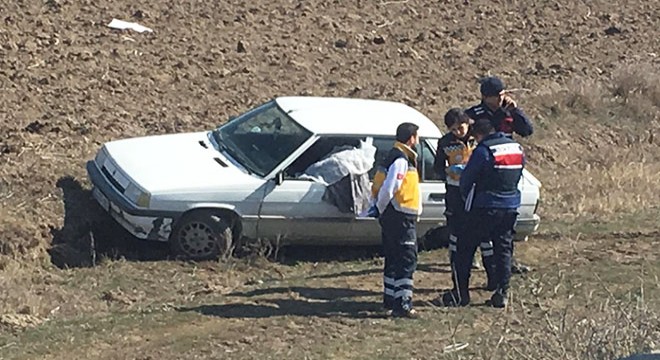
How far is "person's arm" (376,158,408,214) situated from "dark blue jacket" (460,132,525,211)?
528mm

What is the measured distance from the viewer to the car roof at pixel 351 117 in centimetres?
1195

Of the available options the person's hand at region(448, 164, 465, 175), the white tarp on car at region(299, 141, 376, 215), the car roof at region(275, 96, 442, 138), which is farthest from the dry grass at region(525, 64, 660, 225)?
the person's hand at region(448, 164, 465, 175)

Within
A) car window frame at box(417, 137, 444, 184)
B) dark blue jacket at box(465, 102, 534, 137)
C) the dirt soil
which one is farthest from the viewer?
car window frame at box(417, 137, 444, 184)

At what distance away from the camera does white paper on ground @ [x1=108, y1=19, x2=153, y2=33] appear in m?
20.7

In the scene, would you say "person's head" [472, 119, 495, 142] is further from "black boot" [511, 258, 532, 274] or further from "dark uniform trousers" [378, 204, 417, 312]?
"black boot" [511, 258, 532, 274]

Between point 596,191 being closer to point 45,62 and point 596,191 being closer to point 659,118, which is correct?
point 659,118

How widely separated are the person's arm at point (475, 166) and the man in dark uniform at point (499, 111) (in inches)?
25.6

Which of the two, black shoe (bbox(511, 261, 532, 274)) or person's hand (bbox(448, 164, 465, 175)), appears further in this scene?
black shoe (bbox(511, 261, 532, 274))

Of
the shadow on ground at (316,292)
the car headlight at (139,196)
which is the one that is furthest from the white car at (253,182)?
the shadow on ground at (316,292)

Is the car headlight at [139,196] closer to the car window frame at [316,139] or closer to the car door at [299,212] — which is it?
the car door at [299,212]

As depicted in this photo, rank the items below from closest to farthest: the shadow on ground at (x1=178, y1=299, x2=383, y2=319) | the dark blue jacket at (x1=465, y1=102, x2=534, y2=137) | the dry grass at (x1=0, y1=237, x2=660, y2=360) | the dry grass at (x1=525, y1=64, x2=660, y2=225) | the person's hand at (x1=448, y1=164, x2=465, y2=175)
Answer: the dry grass at (x1=0, y1=237, x2=660, y2=360) → the shadow on ground at (x1=178, y1=299, x2=383, y2=319) → the person's hand at (x1=448, y1=164, x2=465, y2=175) → the dark blue jacket at (x1=465, y1=102, x2=534, y2=137) → the dry grass at (x1=525, y1=64, x2=660, y2=225)

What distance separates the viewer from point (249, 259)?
37.7 feet

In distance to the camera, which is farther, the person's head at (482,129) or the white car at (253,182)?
the white car at (253,182)

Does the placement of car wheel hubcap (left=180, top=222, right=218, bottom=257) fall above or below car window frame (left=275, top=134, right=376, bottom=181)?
below
